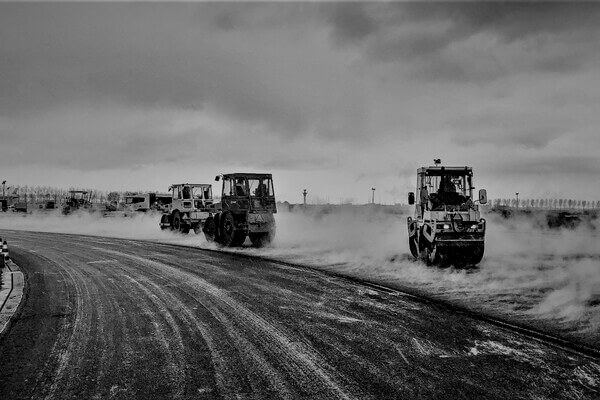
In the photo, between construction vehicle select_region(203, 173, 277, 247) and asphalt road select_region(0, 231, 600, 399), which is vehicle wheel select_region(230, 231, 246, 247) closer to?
construction vehicle select_region(203, 173, 277, 247)

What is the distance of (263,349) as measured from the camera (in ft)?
18.2

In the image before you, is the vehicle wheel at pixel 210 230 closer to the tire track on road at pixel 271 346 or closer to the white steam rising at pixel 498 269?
the white steam rising at pixel 498 269

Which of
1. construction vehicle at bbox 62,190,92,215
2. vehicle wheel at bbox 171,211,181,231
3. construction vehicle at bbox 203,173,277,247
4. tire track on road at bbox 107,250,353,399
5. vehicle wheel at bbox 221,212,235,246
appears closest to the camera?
tire track on road at bbox 107,250,353,399

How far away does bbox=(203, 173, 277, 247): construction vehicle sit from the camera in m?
17.7

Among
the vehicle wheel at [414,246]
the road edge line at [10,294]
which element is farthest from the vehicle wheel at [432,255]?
the road edge line at [10,294]

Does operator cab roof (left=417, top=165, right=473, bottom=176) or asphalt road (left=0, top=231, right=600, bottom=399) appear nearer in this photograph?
asphalt road (left=0, top=231, right=600, bottom=399)

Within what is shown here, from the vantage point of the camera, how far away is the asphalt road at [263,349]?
4.46 m

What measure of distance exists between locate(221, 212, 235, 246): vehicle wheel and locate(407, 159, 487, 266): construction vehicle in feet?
25.7

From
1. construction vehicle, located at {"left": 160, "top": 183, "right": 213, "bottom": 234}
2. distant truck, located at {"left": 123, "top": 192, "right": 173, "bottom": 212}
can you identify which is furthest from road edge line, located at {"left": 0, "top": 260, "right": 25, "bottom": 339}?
distant truck, located at {"left": 123, "top": 192, "right": 173, "bottom": 212}

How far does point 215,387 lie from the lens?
174 inches

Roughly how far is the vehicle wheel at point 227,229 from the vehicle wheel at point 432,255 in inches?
315

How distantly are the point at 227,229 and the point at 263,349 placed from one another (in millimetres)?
13196

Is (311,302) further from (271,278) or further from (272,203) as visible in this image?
(272,203)

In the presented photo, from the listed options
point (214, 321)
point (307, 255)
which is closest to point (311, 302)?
point (214, 321)
